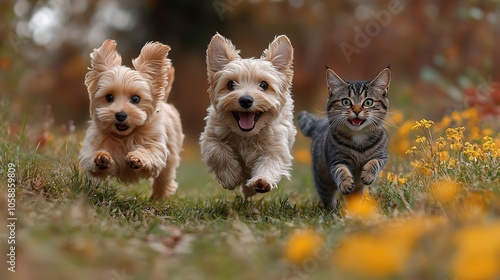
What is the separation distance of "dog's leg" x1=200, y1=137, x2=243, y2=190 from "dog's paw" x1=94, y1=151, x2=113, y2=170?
0.81 m

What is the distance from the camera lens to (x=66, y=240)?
319 cm

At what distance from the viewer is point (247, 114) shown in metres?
4.95

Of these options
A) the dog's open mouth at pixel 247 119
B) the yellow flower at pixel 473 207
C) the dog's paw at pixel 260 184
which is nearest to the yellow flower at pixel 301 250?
the yellow flower at pixel 473 207

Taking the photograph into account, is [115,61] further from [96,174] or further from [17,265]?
[17,265]

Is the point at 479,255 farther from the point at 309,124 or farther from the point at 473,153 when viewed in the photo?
the point at 309,124

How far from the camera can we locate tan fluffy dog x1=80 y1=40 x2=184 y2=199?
Answer: 4781 mm

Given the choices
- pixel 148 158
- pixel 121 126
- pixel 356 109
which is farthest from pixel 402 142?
pixel 121 126

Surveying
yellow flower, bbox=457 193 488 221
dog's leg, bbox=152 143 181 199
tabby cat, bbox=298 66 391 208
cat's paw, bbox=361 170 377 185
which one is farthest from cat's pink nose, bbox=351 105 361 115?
dog's leg, bbox=152 143 181 199

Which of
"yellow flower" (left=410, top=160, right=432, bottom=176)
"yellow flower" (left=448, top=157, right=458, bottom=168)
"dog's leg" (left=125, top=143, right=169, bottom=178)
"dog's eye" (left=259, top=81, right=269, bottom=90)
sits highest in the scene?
"dog's eye" (left=259, top=81, right=269, bottom=90)

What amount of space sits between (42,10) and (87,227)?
8.26m

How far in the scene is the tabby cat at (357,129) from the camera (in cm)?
499

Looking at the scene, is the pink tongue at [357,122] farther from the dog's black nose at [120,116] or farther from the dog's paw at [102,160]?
the dog's paw at [102,160]

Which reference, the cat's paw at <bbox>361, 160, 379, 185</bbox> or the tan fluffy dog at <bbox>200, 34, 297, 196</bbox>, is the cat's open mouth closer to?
the cat's paw at <bbox>361, 160, 379, 185</bbox>

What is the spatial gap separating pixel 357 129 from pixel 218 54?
122 centimetres
